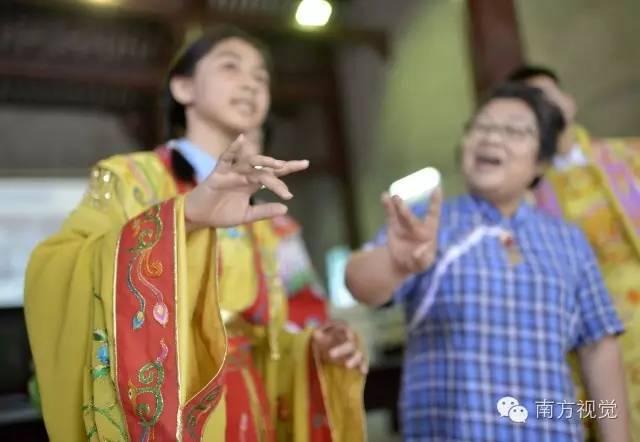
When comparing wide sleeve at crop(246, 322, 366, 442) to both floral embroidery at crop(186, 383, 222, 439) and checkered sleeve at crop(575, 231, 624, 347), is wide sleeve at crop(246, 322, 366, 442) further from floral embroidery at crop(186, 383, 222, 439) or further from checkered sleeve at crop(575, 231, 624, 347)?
checkered sleeve at crop(575, 231, 624, 347)

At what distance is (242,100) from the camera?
3.52 ft

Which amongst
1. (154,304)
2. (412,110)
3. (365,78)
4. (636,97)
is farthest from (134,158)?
(365,78)

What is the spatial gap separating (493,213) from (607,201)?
327 millimetres

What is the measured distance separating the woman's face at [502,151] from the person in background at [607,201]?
0.54 feet

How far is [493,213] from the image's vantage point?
3.79ft

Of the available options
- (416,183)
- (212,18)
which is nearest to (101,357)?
(416,183)

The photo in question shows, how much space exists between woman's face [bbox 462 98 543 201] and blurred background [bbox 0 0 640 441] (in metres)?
0.75

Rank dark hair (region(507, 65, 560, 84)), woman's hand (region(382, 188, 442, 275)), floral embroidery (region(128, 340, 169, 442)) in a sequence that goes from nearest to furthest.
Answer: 1. floral embroidery (region(128, 340, 169, 442))
2. woman's hand (region(382, 188, 442, 275))
3. dark hair (region(507, 65, 560, 84))

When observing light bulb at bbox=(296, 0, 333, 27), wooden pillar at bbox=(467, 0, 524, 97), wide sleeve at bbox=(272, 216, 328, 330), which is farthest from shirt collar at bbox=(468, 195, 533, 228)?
light bulb at bbox=(296, 0, 333, 27)

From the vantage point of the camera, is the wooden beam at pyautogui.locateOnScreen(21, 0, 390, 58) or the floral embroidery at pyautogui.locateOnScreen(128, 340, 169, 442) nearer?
the floral embroidery at pyautogui.locateOnScreen(128, 340, 169, 442)

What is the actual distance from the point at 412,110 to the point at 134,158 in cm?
244

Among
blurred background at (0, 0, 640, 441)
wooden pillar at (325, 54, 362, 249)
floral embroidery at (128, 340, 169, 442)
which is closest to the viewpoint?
floral embroidery at (128, 340, 169, 442)

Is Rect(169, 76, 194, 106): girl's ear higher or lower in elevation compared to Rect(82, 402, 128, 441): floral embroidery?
higher

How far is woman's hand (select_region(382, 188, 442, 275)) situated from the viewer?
0.91 metres
